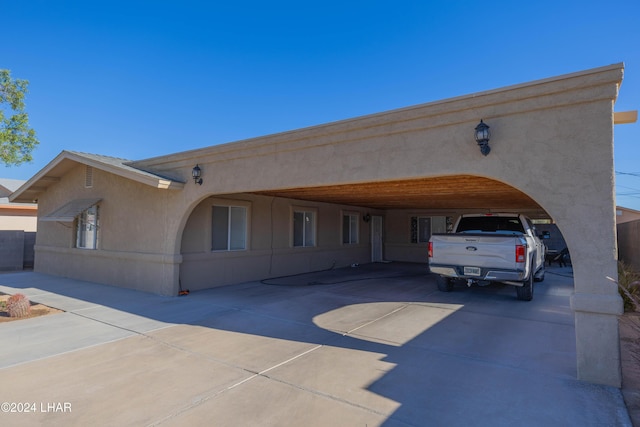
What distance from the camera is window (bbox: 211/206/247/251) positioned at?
10.4 meters

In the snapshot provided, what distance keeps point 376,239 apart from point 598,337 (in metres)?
14.0

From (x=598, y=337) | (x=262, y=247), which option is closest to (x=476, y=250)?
(x=598, y=337)

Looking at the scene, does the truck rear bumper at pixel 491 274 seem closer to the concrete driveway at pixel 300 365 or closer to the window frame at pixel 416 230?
the concrete driveway at pixel 300 365

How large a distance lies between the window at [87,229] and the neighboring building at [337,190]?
0.08m

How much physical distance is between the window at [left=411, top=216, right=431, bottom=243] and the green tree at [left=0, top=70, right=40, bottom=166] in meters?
16.2

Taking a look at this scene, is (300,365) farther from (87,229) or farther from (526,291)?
(87,229)

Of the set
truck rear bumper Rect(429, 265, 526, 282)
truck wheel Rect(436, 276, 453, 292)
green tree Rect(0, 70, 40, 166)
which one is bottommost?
truck wheel Rect(436, 276, 453, 292)

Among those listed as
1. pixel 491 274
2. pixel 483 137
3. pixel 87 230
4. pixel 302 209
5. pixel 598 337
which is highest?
pixel 483 137

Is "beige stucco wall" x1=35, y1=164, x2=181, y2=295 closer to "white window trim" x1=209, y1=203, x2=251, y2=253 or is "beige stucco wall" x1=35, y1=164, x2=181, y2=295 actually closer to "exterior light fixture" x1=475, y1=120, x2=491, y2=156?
"white window trim" x1=209, y1=203, x2=251, y2=253

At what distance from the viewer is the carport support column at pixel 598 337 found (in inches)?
159

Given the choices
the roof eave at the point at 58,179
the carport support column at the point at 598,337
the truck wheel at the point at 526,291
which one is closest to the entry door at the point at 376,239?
the truck wheel at the point at 526,291

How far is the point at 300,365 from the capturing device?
4.62 metres

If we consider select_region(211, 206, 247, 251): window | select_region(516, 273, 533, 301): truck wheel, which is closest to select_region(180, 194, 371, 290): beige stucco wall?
select_region(211, 206, 247, 251): window

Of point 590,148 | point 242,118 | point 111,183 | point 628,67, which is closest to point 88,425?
point 590,148
